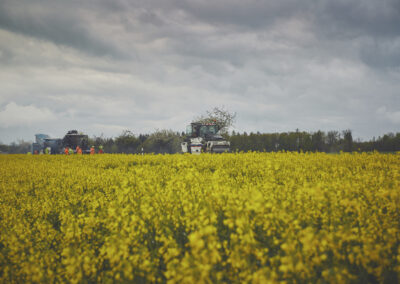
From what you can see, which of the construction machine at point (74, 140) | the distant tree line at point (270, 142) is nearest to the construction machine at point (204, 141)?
the distant tree line at point (270, 142)

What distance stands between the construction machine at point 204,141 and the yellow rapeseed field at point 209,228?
918cm

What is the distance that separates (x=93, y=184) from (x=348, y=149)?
26.0 m

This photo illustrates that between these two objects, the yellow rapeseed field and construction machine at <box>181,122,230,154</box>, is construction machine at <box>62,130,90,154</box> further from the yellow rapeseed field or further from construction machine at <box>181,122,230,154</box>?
the yellow rapeseed field

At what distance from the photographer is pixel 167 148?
38.0m

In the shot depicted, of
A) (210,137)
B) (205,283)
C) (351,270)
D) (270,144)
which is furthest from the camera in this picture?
(270,144)

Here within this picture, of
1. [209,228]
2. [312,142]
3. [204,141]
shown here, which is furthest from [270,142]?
[209,228]

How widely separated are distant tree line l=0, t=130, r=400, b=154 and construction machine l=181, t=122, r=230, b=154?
19.7 ft

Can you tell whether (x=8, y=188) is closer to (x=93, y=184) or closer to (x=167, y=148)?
(x=93, y=184)

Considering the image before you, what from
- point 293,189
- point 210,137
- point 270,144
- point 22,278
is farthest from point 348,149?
point 22,278

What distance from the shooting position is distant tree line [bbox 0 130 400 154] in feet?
81.7

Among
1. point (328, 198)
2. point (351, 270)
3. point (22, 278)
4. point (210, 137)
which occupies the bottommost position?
point (22, 278)

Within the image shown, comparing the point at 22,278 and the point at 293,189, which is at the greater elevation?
the point at 293,189

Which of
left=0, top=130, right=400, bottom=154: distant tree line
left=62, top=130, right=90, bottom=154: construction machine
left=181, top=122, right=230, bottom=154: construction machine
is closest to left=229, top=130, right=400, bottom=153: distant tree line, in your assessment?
left=0, top=130, right=400, bottom=154: distant tree line

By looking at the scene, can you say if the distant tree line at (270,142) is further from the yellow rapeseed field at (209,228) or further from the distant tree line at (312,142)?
the yellow rapeseed field at (209,228)
